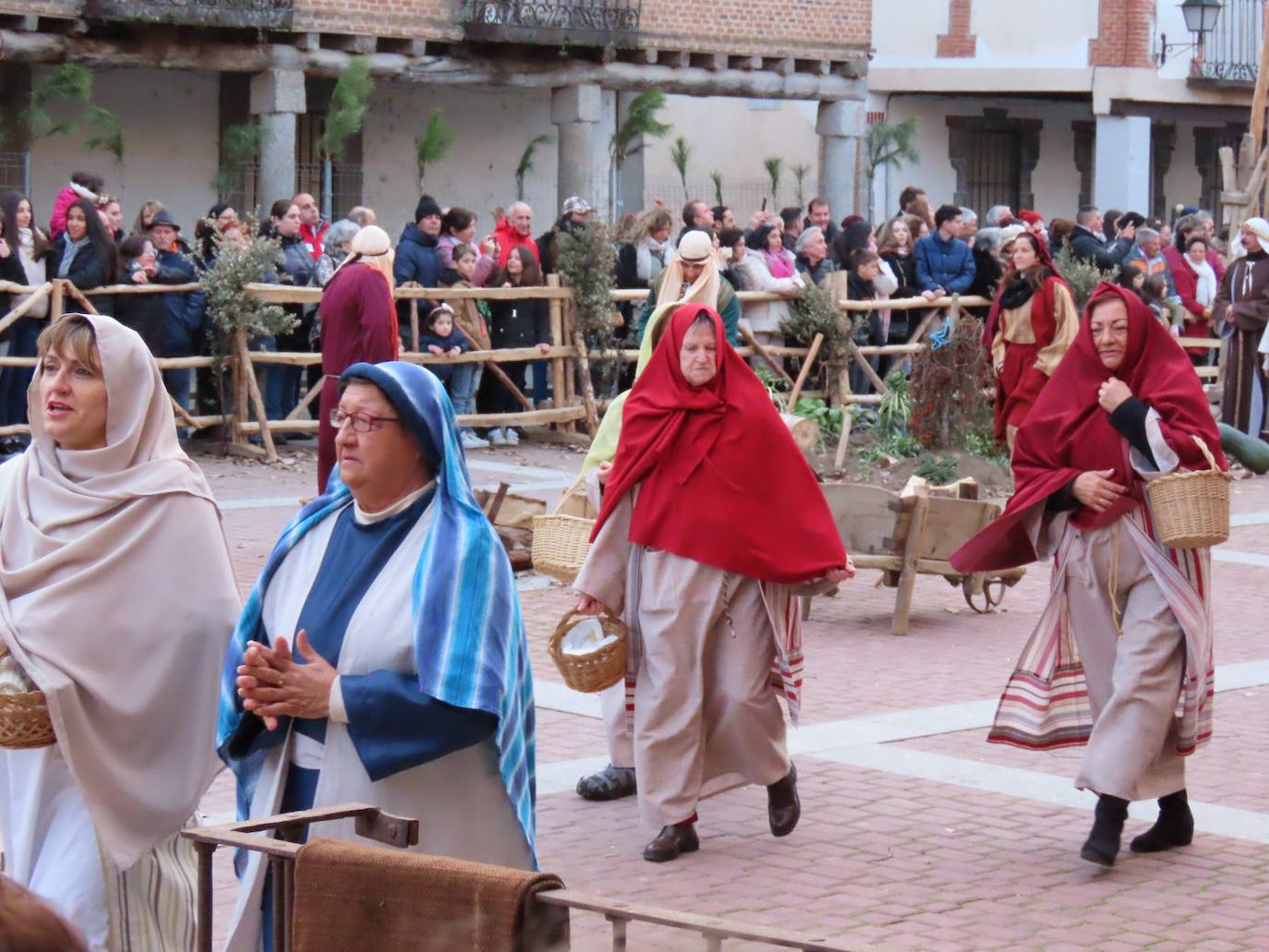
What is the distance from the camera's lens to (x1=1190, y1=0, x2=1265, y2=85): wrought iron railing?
35281mm

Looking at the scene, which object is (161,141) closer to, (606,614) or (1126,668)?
(606,614)

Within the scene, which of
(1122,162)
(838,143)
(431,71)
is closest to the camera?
(431,71)

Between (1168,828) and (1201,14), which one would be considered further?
(1201,14)

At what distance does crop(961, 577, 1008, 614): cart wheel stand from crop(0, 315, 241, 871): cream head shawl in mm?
6523

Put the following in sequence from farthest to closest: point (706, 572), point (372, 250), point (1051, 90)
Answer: point (1051, 90)
point (372, 250)
point (706, 572)

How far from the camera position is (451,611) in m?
4.15

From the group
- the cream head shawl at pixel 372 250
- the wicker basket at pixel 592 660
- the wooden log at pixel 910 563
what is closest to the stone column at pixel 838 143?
the cream head shawl at pixel 372 250

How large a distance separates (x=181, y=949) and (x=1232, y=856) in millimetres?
3404

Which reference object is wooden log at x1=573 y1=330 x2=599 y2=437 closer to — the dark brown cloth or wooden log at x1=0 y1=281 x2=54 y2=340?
wooden log at x1=0 y1=281 x2=54 y2=340

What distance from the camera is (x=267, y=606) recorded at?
441cm

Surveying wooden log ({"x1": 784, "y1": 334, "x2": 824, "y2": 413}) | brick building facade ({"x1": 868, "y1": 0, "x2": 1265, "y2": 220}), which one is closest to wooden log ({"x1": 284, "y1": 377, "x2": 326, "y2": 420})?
wooden log ({"x1": 784, "y1": 334, "x2": 824, "y2": 413})

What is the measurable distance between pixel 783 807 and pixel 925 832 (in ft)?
1.60

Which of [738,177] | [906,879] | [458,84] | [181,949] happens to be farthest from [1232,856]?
[738,177]

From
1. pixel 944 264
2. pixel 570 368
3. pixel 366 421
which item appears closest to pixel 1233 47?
pixel 944 264
